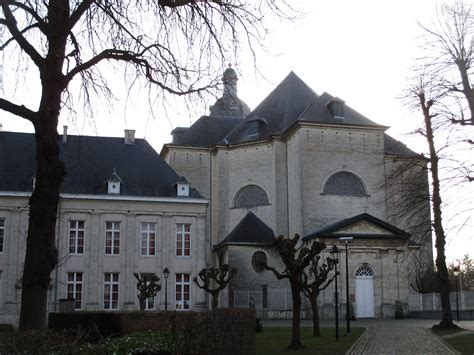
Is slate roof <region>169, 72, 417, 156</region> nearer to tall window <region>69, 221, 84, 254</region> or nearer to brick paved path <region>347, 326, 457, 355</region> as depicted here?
tall window <region>69, 221, 84, 254</region>

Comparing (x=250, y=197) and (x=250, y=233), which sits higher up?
(x=250, y=197)

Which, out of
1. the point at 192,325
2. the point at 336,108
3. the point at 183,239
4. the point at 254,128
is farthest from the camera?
the point at 254,128

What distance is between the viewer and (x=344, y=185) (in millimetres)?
40500

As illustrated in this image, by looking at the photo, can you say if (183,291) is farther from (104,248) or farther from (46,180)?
(46,180)

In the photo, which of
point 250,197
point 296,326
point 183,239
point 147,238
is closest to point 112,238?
point 147,238

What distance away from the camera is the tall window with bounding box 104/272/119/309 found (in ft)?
115

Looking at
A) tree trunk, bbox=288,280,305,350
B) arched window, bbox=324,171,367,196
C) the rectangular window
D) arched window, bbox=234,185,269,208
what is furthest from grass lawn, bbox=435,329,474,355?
arched window, bbox=234,185,269,208

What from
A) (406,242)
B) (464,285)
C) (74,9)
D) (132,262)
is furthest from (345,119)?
(464,285)

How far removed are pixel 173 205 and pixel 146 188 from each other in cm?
198

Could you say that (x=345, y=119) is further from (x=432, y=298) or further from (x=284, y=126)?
(x=432, y=298)

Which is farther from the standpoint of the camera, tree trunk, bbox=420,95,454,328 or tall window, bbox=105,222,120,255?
tall window, bbox=105,222,120,255

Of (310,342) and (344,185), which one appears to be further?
(344,185)

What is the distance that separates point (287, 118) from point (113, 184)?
1423 cm

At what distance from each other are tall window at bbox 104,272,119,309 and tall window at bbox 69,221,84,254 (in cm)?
224
